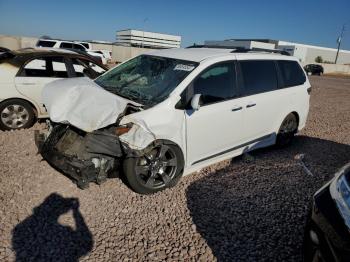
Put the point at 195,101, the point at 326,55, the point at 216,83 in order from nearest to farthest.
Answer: the point at 195,101, the point at 216,83, the point at 326,55

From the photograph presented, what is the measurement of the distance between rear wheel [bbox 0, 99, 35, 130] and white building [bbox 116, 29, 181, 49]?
53460 mm

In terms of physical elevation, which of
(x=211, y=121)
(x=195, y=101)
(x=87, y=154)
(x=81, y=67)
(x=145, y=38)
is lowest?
(x=145, y=38)

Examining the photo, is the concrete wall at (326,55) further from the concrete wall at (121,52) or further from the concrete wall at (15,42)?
the concrete wall at (15,42)

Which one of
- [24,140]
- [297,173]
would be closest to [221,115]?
[297,173]

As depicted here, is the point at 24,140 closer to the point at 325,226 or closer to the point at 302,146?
the point at 325,226

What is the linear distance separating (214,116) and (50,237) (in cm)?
247

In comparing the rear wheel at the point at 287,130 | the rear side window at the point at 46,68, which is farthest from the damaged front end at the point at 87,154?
the rear wheel at the point at 287,130

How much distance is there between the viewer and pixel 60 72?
6.30m

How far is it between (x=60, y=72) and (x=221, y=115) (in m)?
3.74

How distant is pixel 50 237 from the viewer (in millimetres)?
3045

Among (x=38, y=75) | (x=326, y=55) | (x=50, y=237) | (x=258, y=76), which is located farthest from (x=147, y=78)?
(x=326, y=55)

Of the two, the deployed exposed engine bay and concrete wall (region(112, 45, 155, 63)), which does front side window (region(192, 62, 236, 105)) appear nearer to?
the deployed exposed engine bay

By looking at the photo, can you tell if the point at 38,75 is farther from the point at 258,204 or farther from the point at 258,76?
the point at 258,204

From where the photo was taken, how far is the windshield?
157 inches
